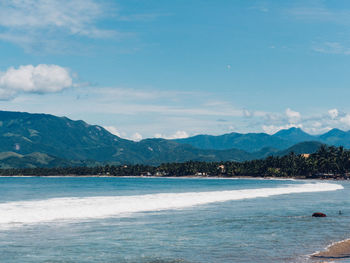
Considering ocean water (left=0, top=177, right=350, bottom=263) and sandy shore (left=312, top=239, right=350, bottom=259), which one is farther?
ocean water (left=0, top=177, right=350, bottom=263)

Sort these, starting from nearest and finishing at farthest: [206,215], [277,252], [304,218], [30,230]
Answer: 1. [277,252]
2. [30,230]
3. [304,218]
4. [206,215]

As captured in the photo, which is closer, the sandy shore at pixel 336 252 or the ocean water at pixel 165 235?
the sandy shore at pixel 336 252

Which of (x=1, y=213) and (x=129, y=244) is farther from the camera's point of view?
(x=1, y=213)

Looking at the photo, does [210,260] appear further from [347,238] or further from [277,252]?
[347,238]

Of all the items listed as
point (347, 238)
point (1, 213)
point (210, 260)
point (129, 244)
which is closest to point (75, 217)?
point (1, 213)

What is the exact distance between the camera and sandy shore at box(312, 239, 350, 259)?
30298 millimetres

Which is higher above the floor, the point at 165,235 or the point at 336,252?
the point at 336,252

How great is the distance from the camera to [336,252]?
1249 inches

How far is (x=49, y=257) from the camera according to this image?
99.9 ft

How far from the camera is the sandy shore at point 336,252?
3030 centimetres

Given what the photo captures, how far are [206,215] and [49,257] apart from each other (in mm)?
28350

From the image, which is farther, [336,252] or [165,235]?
[165,235]

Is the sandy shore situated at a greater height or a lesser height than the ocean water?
greater

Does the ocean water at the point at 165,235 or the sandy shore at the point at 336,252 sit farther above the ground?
the sandy shore at the point at 336,252
